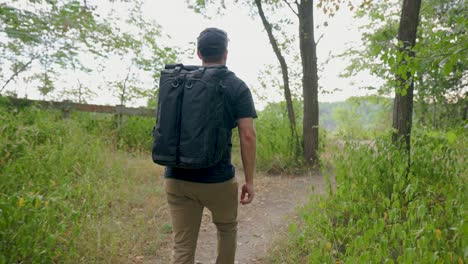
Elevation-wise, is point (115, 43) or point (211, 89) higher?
point (115, 43)

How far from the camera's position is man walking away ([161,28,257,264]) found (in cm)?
249

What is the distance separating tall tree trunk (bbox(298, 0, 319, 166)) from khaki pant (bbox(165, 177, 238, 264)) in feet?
19.1

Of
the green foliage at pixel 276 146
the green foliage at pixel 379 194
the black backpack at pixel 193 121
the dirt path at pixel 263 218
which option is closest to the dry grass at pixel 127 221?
the dirt path at pixel 263 218

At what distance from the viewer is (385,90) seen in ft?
43.5

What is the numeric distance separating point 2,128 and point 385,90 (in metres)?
12.4

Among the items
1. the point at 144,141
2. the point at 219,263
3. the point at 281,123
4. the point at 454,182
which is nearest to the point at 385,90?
the point at 281,123

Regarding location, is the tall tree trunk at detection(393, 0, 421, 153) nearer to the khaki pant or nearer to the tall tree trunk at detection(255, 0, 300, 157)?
the khaki pant

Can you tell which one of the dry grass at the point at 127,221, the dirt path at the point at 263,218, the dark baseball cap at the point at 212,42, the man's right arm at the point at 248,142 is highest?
the dark baseball cap at the point at 212,42

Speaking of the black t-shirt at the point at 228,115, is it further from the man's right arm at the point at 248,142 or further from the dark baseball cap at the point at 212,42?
the dark baseball cap at the point at 212,42

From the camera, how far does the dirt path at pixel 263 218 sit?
443 centimetres

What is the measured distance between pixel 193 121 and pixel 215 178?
446 millimetres

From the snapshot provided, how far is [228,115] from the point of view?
2.50 m

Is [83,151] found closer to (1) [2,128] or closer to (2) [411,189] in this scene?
(1) [2,128]

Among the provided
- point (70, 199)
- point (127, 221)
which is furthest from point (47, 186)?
point (127, 221)
